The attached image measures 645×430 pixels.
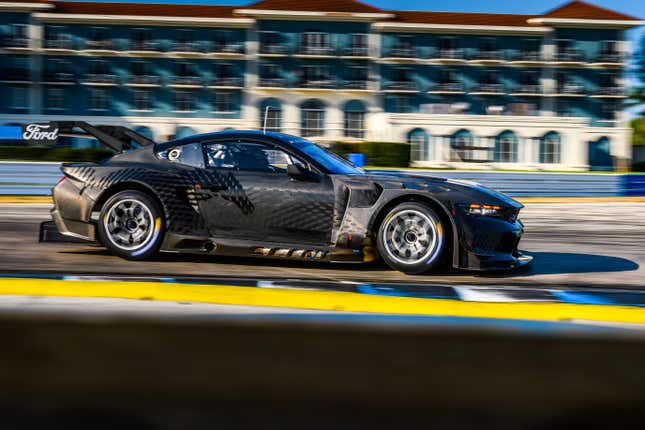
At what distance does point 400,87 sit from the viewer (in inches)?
2125

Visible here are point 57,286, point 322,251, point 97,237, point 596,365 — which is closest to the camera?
point 596,365

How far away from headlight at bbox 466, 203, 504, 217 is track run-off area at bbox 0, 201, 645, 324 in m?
0.53

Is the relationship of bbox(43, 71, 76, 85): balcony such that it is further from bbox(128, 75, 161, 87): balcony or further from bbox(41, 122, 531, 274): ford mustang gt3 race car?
bbox(41, 122, 531, 274): ford mustang gt3 race car

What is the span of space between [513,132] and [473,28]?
8.49 meters

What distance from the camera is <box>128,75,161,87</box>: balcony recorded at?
53.5 metres

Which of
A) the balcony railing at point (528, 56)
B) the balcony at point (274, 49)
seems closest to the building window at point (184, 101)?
the balcony at point (274, 49)

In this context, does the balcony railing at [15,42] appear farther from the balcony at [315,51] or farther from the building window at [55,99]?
the balcony at [315,51]

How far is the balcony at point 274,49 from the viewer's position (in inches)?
2085

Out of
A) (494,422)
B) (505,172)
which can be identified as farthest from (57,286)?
(505,172)

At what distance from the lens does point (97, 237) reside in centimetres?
666

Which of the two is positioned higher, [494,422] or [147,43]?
[147,43]

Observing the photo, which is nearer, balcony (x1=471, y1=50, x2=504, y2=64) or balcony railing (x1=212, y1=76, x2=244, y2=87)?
balcony railing (x1=212, y1=76, x2=244, y2=87)

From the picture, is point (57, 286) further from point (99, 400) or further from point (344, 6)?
point (344, 6)

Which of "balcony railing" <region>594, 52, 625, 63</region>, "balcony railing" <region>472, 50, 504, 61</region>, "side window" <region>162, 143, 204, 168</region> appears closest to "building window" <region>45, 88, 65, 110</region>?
"balcony railing" <region>472, 50, 504, 61</region>
